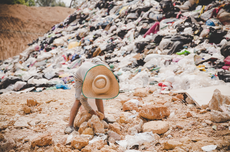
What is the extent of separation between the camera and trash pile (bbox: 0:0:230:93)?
2803mm

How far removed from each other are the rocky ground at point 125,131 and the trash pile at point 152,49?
0.97m

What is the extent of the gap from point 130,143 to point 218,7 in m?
4.76

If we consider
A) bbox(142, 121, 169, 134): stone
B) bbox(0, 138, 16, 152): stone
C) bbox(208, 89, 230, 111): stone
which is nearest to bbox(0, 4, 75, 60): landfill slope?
bbox(0, 138, 16, 152): stone

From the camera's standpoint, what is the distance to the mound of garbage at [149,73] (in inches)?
52.6

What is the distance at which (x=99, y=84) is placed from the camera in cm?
124

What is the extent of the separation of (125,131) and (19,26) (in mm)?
14859

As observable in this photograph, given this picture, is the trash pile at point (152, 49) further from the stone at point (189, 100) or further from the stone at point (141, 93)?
the stone at point (189, 100)

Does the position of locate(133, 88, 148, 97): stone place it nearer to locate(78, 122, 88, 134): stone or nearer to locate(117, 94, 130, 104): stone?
locate(117, 94, 130, 104): stone

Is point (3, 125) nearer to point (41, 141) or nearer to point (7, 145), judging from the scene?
point (7, 145)

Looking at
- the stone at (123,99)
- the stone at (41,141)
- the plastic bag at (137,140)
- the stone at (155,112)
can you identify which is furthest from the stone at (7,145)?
the stone at (123,99)

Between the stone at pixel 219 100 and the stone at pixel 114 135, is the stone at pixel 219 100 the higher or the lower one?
the higher one

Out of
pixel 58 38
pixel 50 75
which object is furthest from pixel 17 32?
pixel 50 75

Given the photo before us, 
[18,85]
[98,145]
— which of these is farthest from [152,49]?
[18,85]

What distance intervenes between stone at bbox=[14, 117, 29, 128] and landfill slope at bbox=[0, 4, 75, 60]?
11.4 m
